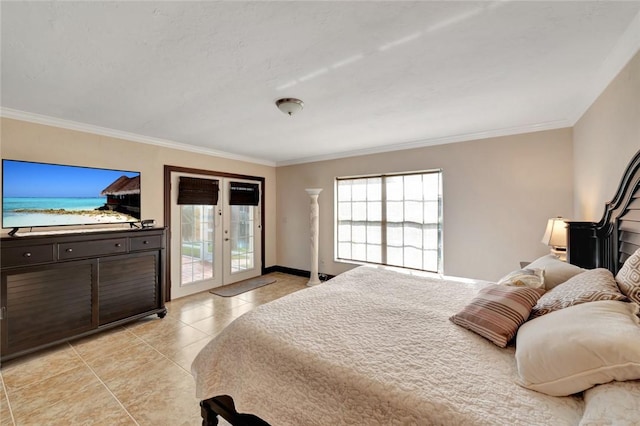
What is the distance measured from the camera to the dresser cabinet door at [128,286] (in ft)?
9.38

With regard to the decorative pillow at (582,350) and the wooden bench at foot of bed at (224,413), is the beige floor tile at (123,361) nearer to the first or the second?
the wooden bench at foot of bed at (224,413)

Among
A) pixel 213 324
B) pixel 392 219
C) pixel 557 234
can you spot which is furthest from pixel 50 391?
pixel 557 234

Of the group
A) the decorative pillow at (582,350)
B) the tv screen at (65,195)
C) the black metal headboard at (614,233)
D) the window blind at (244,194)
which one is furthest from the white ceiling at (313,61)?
the window blind at (244,194)

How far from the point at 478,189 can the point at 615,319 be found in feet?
9.48

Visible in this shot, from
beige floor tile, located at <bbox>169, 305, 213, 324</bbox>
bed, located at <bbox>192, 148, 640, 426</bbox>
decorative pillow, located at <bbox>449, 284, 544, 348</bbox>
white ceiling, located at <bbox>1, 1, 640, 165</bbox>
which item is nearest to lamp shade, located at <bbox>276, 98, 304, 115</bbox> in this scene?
white ceiling, located at <bbox>1, 1, 640, 165</bbox>

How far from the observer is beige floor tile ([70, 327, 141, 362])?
8.30ft

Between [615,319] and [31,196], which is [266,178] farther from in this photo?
[615,319]

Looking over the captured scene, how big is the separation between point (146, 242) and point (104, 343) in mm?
A: 1122

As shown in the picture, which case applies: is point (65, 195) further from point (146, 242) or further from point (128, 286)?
point (128, 286)

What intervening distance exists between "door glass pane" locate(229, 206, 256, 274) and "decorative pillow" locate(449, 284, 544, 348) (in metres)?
4.16

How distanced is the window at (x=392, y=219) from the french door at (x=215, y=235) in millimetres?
1759

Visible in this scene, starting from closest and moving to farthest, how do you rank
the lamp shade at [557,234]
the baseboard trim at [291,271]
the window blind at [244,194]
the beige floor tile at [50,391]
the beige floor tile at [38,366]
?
the beige floor tile at [50,391] < the beige floor tile at [38,366] < the lamp shade at [557,234] < the window blind at [244,194] < the baseboard trim at [291,271]

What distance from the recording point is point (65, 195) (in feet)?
9.46

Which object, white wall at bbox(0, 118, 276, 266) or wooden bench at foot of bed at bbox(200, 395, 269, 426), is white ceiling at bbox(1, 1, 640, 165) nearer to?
white wall at bbox(0, 118, 276, 266)
